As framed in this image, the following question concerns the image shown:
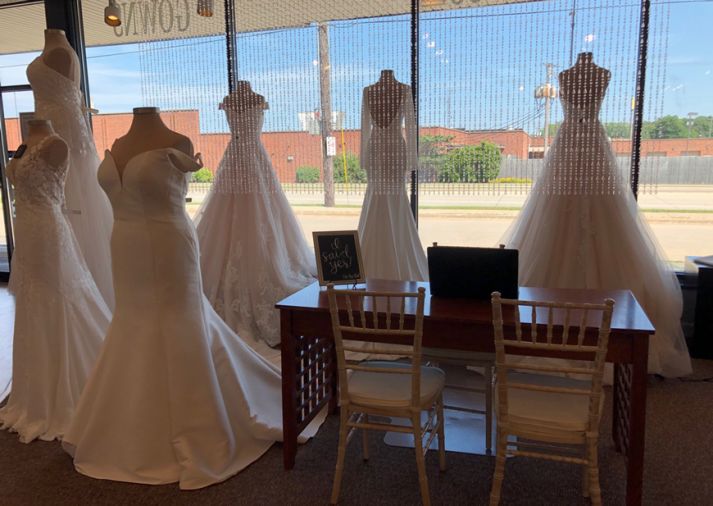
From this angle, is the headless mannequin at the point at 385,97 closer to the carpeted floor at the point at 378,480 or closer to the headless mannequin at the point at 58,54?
the headless mannequin at the point at 58,54

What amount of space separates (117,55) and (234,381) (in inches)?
149

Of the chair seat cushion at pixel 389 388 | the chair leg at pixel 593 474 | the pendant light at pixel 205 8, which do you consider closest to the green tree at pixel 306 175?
the pendant light at pixel 205 8

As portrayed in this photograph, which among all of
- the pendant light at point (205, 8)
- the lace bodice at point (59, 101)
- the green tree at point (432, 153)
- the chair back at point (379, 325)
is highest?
the pendant light at point (205, 8)

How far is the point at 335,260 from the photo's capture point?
93.0 inches

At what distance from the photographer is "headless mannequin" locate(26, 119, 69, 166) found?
8.68 feet

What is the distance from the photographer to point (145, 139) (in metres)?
2.29

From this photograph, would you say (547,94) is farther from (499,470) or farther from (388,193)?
(499,470)

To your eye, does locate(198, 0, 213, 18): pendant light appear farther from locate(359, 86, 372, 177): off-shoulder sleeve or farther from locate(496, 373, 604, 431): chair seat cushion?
locate(496, 373, 604, 431): chair seat cushion

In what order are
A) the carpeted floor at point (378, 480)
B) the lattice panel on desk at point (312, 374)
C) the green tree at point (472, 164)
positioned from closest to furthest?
the carpeted floor at point (378, 480) < the lattice panel on desk at point (312, 374) < the green tree at point (472, 164)

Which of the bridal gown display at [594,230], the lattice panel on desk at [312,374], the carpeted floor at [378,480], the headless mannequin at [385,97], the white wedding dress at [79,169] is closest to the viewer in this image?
the carpeted floor at [378,480]

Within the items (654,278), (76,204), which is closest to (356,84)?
(76,204)

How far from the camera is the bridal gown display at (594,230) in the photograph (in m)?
3.21

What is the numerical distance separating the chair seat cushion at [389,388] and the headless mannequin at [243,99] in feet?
8.69

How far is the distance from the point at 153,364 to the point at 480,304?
1384mm
